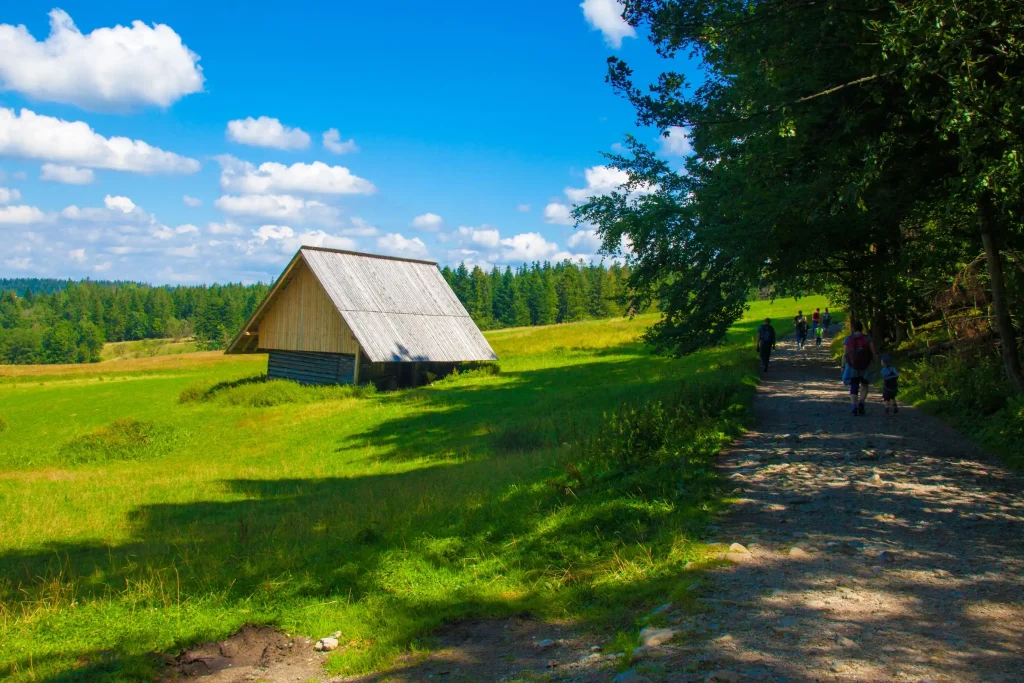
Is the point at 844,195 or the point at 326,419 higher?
the point at 844,195

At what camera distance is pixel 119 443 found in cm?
2194

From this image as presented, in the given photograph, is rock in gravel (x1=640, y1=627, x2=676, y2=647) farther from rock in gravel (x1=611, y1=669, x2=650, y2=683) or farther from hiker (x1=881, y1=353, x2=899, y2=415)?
hiker (x1=881, y1=353, x2=899, y2=415)

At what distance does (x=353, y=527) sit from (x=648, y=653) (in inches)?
203

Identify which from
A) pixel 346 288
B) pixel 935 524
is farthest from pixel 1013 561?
pixel 346 288

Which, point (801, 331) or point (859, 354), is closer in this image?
point (859, 354)

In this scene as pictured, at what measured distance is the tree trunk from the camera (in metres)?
13.1

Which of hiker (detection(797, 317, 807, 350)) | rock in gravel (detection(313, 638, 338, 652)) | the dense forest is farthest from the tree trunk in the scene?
the dense forest

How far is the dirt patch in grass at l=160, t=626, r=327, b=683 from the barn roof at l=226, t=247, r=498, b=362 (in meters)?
24.7

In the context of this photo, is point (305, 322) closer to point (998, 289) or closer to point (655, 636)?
point (998, 289)

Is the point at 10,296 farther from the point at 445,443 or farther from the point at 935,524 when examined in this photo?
the point at 935,524

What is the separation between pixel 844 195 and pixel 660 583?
7.68m

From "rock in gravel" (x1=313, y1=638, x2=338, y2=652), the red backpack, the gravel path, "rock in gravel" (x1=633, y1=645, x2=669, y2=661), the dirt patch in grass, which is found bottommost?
the dirt patch in grass

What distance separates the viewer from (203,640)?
6410 mm

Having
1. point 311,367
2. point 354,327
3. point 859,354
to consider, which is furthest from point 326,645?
point 311,367
